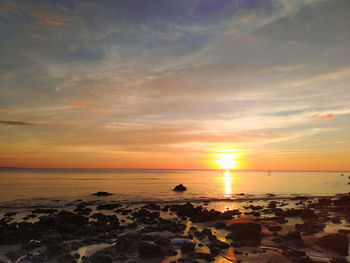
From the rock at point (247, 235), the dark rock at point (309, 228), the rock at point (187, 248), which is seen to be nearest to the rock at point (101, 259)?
the rock at point (187, 248)

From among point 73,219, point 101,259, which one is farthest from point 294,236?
point 73,219

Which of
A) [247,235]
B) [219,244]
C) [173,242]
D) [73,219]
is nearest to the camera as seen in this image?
[219,244]

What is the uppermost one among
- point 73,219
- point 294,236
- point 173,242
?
point 294,236

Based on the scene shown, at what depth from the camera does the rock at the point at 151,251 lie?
15.3m

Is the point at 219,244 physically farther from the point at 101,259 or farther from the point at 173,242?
the point at 101,259

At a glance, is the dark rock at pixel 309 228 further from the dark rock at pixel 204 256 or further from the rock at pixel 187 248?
the rock at pixel 187 248

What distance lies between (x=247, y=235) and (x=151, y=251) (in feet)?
27.9

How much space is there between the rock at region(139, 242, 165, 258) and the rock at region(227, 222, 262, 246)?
6.13 meters

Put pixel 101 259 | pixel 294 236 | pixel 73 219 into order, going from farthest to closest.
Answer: pixel 73 219 < pixel 294 236 < pixel 101 259

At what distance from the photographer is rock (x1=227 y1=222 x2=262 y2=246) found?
18.2m

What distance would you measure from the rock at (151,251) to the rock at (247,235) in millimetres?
6134

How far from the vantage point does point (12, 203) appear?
130ft

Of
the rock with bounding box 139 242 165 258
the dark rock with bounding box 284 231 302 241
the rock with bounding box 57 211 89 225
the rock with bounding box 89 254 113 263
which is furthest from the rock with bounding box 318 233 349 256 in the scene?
the rock with bounding box 57 211 89 225

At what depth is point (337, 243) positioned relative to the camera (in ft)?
54.1
